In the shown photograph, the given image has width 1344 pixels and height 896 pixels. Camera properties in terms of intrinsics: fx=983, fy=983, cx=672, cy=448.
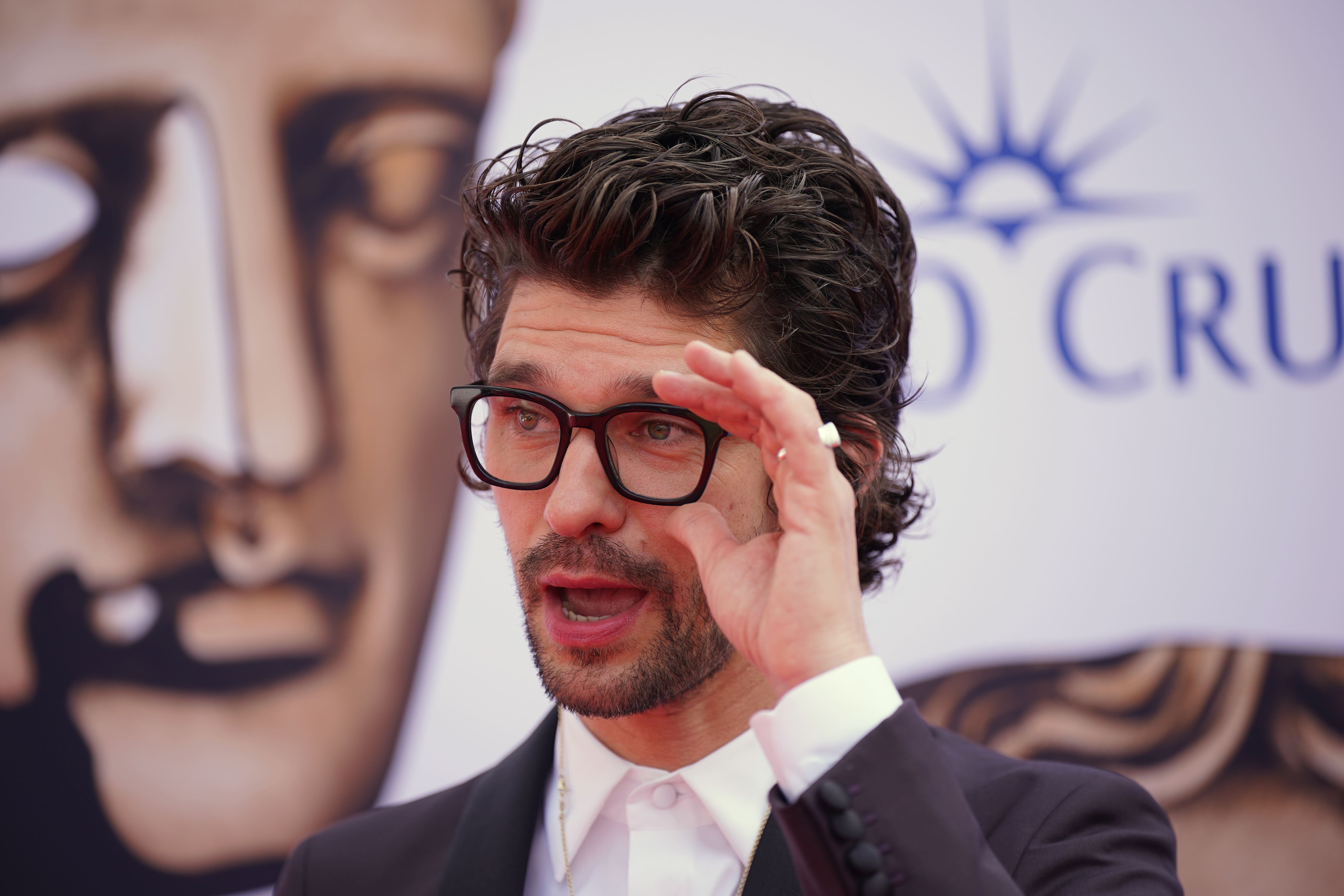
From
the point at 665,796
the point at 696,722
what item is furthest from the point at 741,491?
the point at 665,796

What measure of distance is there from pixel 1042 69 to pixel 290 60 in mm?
2008

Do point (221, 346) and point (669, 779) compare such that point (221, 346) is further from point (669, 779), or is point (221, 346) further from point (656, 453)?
point (669, 779)

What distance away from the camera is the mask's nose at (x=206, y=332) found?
2.38 m

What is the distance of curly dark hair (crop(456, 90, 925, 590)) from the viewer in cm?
157

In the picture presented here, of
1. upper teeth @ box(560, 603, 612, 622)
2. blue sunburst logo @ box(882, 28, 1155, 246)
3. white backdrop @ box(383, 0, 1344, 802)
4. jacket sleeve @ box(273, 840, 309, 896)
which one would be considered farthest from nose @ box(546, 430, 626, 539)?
blue sunburst logo @ box(882, 28, 1155, 246)

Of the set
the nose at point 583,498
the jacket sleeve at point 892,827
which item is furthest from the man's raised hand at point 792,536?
the nose at point 583,498

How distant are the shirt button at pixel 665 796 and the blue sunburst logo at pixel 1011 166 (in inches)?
67.2

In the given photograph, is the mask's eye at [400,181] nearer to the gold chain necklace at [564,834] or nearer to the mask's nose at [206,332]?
the mask's nose at [206,332]

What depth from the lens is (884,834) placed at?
3.41 ft

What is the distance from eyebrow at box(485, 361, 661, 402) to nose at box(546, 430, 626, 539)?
0.08 m

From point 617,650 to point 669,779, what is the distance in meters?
0.24

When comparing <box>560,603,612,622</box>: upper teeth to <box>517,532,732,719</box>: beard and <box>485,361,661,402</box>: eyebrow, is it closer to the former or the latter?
<box>517,532,732,719</box>: beard

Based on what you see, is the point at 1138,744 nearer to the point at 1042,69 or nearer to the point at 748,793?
the point at 748,793

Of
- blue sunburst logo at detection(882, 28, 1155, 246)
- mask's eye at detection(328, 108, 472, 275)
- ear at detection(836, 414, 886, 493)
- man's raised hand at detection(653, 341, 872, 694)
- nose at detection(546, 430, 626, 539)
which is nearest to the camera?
man's raised hand at detection(653, 341, 872, 694)
